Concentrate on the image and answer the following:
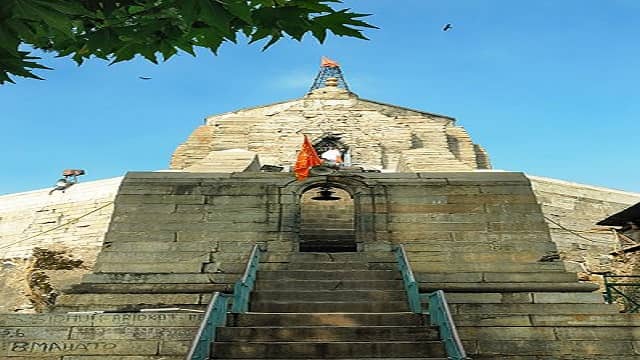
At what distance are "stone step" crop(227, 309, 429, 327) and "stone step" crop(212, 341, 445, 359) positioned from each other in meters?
0.73

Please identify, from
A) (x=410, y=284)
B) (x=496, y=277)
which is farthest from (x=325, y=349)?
(x=496, y=277)

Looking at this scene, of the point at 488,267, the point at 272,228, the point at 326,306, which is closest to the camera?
the point at 326,306

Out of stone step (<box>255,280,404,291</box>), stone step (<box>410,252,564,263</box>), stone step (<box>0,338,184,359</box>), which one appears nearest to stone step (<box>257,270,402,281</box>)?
stone step (<box>255,280,404,291</box>)

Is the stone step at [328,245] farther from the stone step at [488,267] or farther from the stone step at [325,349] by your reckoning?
the stone step at [325,349]

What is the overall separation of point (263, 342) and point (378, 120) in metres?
31.1

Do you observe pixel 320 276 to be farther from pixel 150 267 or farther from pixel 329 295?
pixel 150 267

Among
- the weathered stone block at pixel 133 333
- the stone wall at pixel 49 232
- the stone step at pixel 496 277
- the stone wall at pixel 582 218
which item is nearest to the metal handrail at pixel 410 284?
the stone step at pixel 496 277

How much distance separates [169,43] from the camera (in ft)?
12.8

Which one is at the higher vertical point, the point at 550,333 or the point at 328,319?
the point at 328,319

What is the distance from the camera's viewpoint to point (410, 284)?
8.14 m

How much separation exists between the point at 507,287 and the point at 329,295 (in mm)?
3430

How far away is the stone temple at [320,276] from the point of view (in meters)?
7.12

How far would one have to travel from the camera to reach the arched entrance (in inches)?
511

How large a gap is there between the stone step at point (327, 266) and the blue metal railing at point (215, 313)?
129cm
